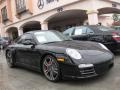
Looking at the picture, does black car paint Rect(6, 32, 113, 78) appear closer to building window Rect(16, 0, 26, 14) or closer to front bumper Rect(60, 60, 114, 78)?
front bumper Rect(60, 60, 114, 78)

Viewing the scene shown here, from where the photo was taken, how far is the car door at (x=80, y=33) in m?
9.27

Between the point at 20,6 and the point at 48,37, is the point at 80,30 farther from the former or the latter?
the point at 20,6

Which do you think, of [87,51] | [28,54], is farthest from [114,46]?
[28,54]

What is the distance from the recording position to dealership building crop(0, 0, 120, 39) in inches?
634

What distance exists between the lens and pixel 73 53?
5277mm

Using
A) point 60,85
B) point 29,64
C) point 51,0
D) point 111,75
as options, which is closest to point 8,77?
point 29,64

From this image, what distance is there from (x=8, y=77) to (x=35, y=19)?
16.6 meters

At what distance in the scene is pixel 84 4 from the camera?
16016mm

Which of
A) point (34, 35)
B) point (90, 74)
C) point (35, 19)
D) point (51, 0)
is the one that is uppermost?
point (51, 0)

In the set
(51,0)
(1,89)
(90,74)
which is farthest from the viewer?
(51,0)

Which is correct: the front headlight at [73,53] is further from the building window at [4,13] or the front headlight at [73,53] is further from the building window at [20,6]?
the building window at [4,13]

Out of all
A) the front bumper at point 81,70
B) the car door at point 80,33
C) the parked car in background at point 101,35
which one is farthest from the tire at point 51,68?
the car door at point 80,33

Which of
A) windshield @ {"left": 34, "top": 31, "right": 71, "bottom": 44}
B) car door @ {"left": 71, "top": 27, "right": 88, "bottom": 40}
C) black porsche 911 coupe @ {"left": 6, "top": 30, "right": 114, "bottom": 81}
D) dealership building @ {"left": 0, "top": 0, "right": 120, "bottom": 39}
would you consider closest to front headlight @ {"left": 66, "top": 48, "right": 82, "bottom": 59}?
black porsche 911 coupe @ {"left": 6, "top": 30, "right": 114, "bottom": 81}

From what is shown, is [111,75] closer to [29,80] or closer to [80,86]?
[80,86]
